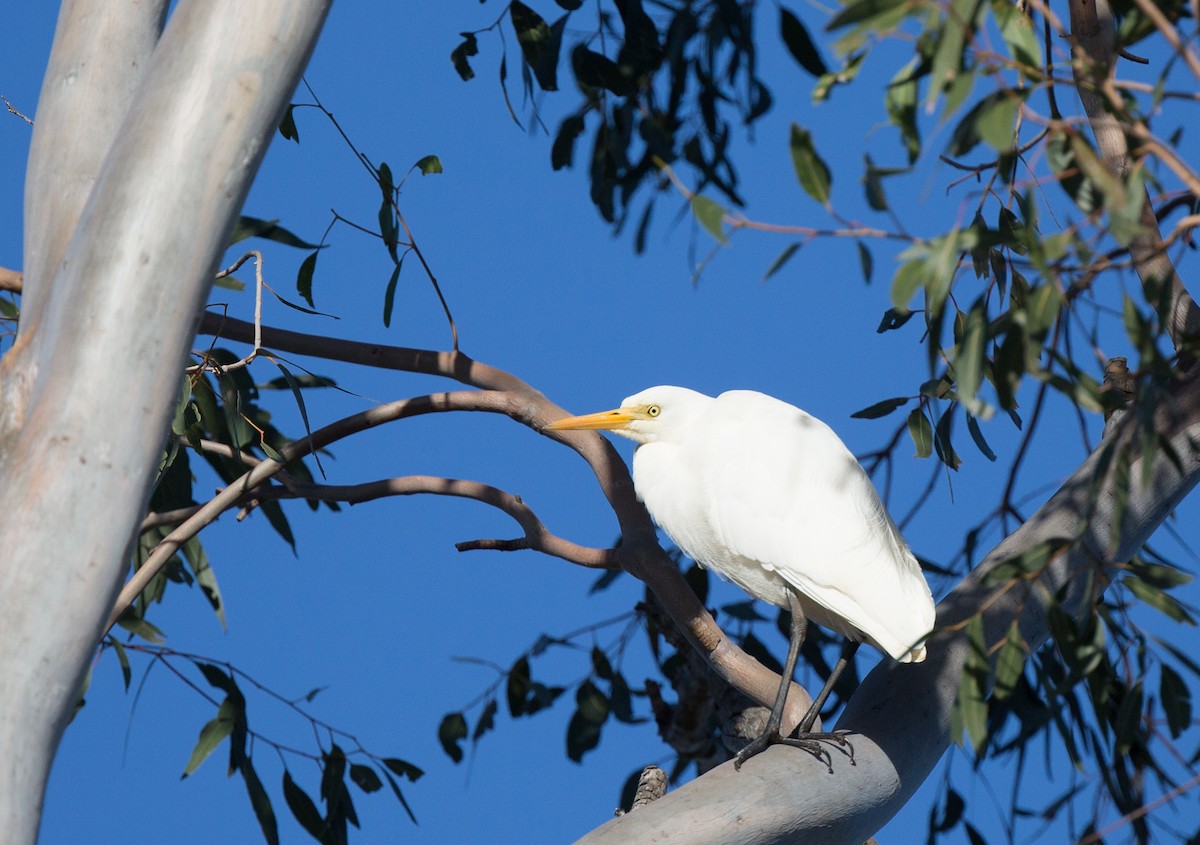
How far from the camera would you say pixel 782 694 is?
1.74m

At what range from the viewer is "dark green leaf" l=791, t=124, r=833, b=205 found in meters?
0.97

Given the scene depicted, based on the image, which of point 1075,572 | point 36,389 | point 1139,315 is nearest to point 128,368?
point 36,389

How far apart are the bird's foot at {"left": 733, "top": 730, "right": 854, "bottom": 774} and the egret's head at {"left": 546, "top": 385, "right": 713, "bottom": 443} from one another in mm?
535

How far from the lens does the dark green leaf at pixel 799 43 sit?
1.58 meters

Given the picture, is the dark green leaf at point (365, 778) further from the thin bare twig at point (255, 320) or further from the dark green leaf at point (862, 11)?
the dark green leaf at point (862, 11)

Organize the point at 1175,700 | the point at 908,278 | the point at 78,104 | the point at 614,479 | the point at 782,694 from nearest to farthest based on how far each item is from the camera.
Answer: the point at 908,278, the point at 1175,700, the point at 78,104, the point at 782,694, the point at 614,479

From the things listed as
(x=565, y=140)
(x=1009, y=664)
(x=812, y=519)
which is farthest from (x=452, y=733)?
(x=1009, y=664)

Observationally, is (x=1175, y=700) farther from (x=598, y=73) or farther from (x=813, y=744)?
(x=598, y=73)

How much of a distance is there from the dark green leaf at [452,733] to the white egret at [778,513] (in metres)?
0.67

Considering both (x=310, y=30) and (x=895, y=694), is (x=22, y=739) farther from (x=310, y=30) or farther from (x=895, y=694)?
(x=895, y=694)

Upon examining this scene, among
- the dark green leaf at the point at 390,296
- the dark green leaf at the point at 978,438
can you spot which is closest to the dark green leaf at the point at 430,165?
the dark green leaf at the point at 390,296

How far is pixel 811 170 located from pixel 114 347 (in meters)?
0.63

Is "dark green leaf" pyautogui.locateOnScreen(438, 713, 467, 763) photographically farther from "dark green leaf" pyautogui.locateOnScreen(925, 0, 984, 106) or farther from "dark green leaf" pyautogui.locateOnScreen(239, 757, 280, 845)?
"dark green leaf" pyautogui.locateOnScreen(925, 0, 984, 106)

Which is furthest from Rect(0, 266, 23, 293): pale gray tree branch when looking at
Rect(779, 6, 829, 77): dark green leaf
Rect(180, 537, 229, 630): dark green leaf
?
Rect(779, 6, 829, 77): dark green leaf
